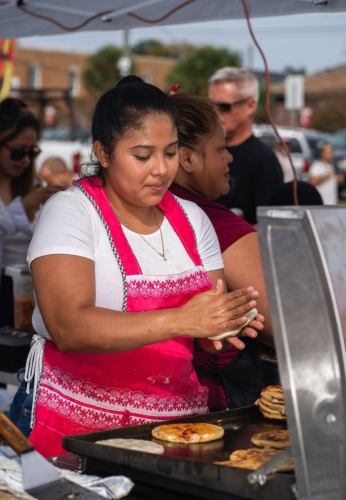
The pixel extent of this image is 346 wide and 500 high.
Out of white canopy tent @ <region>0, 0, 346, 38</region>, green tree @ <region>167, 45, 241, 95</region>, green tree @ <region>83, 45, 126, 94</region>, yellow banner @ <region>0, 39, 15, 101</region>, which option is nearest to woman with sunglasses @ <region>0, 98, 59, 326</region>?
white canopy tent @ <region>0, 0, 346, 38</region>

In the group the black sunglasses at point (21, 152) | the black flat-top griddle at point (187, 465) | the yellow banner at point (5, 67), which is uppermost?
the yellow banner at point (5, 67)

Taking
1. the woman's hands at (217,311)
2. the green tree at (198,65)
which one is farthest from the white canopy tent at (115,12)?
the green tree at (198,65)

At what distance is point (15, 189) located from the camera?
454 cm

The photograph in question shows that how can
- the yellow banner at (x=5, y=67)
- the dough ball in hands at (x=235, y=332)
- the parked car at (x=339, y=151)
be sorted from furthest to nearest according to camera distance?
1. the parked car at (x=339, y=151)
2. the yellow banner at (x=5, y=67)
3. the dough ball in hands at (x=235, y=332)

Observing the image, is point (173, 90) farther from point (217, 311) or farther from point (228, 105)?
point (228, 105)

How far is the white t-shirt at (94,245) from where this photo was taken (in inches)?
77.4

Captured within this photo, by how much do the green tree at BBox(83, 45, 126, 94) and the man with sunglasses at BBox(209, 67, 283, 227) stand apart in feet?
129

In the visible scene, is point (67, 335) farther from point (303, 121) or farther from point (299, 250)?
point (303, 121)

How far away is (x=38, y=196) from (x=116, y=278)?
2279 millimetres

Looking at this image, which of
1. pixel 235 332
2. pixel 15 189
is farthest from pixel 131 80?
pixel 15 189

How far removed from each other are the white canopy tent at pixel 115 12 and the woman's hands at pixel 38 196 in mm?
896

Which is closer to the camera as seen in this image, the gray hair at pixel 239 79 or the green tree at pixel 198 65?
the gray hair at pixel 239 79

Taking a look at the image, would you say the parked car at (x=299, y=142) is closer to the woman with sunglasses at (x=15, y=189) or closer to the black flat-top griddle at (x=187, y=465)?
the woman with sunglasses at (x=15, y=189)

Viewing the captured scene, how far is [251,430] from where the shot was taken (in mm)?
2012
